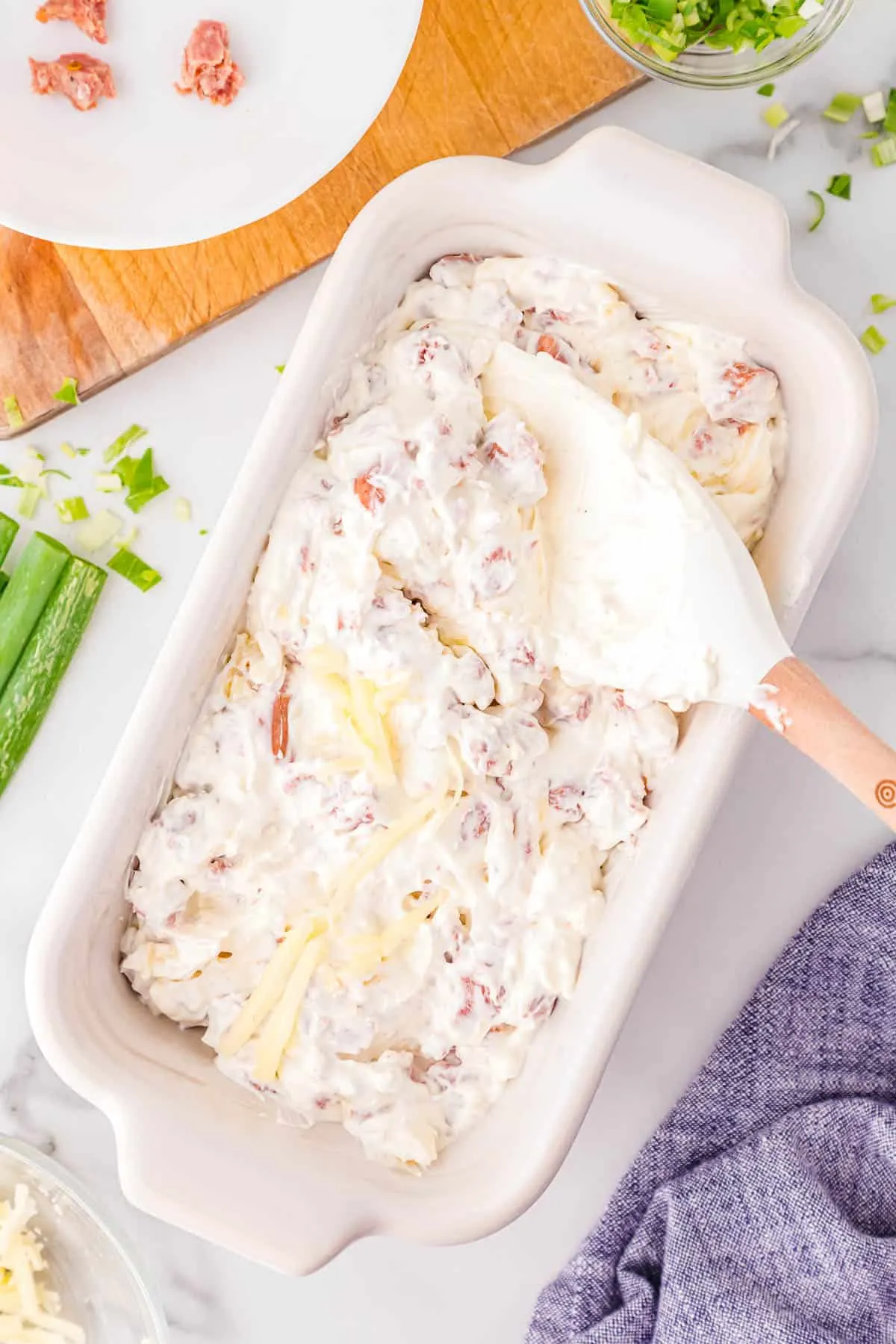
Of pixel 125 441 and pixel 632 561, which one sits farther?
pixel 125 441

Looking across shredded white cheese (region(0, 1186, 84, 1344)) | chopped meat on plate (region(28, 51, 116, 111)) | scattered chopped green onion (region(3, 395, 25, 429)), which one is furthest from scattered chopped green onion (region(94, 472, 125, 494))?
shredded white cheese (region(0, 1186, 84, 1344))

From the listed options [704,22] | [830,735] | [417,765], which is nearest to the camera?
A: [830,735]

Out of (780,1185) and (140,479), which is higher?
(140,479)

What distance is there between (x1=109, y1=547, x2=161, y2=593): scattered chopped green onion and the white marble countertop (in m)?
0.02

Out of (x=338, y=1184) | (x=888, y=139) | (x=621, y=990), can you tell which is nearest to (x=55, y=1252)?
(x=338, y=1184)

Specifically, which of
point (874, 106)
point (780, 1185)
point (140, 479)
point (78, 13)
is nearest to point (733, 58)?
point (874, 106)

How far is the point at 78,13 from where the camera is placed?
1.68 m

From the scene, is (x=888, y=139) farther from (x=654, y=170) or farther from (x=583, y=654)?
(x=583, y=654)

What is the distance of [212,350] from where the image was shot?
5.88 ft

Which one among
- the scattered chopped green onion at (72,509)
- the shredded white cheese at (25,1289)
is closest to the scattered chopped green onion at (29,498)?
the scattered chopped green onion at (72,509)

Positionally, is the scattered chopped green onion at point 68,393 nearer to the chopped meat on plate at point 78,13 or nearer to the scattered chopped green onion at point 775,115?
the chopped meat on plate at point 78,13

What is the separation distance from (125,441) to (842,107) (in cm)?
100

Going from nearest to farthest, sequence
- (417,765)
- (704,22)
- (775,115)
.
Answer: (417,765) → (704,22) → (775,115)

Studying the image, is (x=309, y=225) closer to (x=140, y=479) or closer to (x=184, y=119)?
(x=184, y=119)
